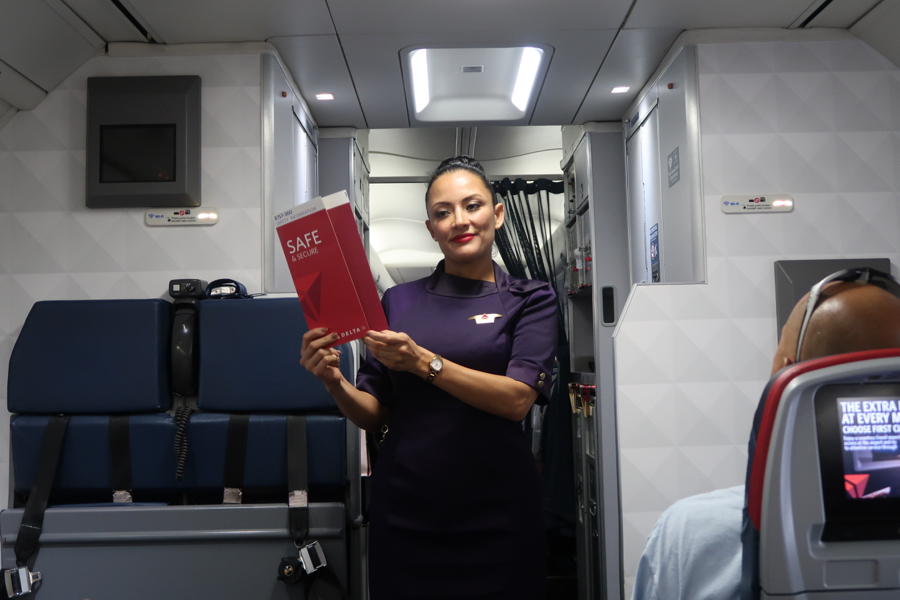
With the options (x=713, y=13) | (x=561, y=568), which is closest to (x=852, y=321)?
(x=713, y=13)

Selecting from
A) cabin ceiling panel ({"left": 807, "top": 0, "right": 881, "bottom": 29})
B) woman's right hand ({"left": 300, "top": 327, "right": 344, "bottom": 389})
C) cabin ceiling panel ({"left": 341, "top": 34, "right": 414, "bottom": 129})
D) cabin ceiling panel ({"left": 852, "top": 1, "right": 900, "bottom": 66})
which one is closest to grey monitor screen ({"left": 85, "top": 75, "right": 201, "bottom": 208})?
cabin ceiling panel ({"left": 341, "top": 34, "right": 414, "bottom": 129})

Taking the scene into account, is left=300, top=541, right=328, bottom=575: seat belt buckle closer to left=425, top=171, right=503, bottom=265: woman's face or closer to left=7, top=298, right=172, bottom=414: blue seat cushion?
left=7, top=298, right=172, bottom=414: blue seat cushion

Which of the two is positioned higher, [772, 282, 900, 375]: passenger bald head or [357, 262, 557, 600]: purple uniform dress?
[772, 282, 900, 375]: passenger bald head

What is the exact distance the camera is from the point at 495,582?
177cm

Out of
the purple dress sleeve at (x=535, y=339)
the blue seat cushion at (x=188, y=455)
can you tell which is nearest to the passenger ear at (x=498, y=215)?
the purple dress sleeve at (x=535, y=339)

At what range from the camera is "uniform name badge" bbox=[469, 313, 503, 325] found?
187 centimetres

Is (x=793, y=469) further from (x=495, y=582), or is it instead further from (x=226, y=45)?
(x=226, y=45)

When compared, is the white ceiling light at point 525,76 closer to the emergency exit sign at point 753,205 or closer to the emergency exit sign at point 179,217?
the emergency exit sign at point 753,205

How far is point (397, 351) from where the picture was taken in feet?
5.42

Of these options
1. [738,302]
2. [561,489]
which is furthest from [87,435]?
[561,489]

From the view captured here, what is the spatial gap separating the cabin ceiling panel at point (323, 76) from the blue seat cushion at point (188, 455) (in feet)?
6.82

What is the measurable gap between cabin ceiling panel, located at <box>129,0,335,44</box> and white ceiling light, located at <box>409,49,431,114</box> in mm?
644

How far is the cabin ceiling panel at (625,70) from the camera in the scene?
357 cm

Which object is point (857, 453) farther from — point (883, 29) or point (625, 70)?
point (625, 70)
